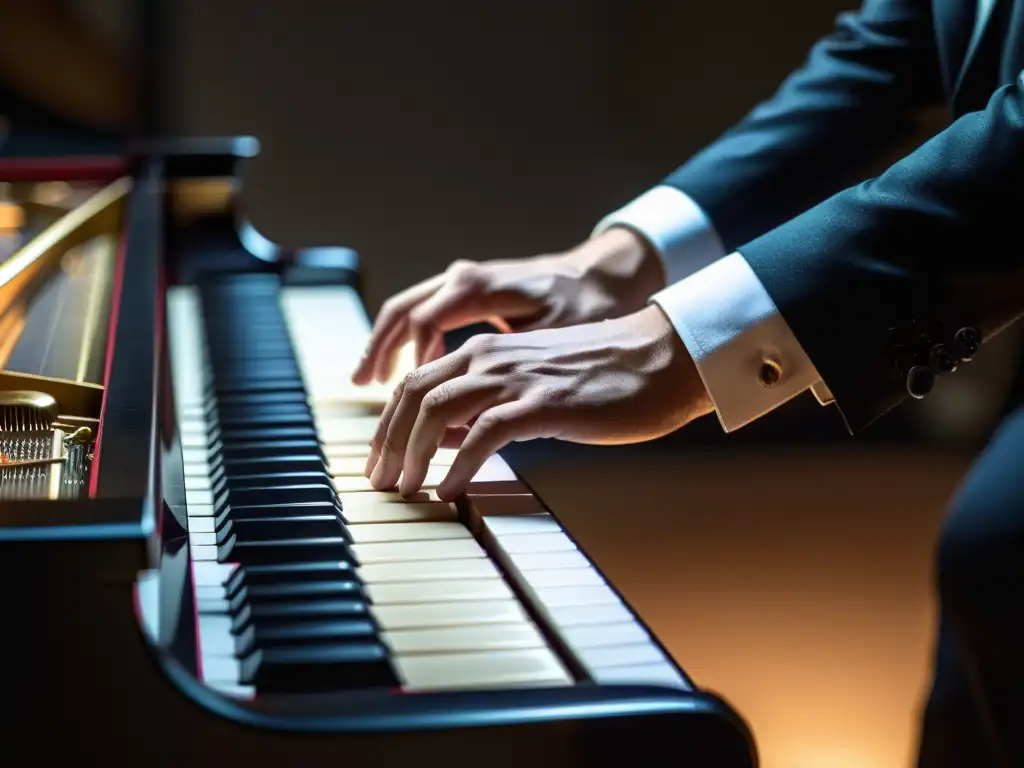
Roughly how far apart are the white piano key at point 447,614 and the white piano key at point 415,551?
78mm

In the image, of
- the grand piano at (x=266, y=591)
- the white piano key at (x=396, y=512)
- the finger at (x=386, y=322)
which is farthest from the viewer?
the finger at (x=386, y=322)

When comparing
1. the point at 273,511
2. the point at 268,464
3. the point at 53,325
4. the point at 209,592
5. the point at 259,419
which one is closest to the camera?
the point at 209,592

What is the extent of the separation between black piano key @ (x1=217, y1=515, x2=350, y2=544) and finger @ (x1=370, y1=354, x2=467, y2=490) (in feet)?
0.32

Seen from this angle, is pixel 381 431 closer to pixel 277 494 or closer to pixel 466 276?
pixel 277 494

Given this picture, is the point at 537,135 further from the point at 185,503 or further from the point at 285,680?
the point at 285,680

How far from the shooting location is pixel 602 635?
670 millimetres

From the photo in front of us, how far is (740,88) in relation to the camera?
3113 millimetres

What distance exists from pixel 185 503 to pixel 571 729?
38cm

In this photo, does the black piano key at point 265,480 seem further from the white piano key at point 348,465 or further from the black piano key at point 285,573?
the black piano key at point 285,573

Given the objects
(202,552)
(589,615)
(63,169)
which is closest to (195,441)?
(202,552)

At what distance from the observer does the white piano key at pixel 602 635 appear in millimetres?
660

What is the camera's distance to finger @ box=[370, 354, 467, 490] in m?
0.89

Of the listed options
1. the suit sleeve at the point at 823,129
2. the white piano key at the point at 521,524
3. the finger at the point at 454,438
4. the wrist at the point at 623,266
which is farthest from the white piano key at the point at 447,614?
the suit sleeve at the point at 823,129

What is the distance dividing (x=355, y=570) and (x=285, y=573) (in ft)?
0.16
